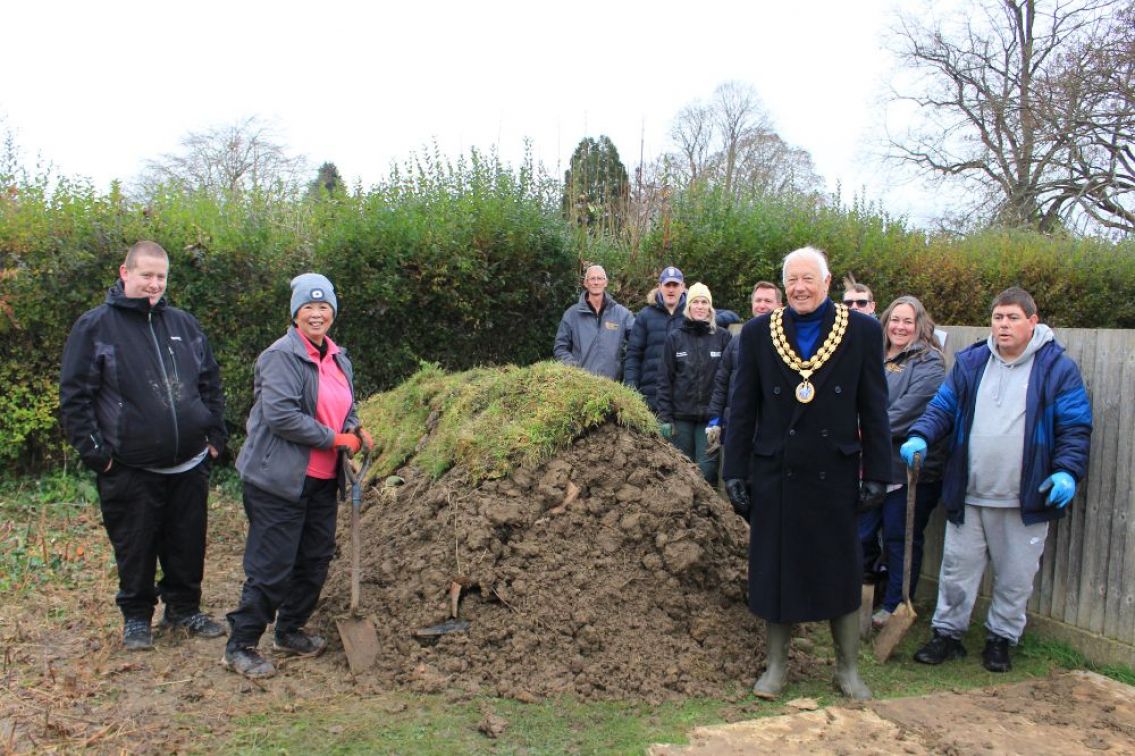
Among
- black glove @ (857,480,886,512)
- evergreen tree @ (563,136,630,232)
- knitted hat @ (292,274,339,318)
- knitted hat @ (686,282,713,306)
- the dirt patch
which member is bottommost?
the dirt patch

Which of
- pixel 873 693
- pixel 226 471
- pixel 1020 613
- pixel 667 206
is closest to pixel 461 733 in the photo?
pixel 873 693

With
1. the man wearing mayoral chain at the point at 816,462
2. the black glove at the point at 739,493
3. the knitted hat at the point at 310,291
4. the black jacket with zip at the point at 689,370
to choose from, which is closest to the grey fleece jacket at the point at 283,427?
the knitted hat at the point at 310,291

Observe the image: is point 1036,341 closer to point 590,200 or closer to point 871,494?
point 871,494

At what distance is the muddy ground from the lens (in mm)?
3736

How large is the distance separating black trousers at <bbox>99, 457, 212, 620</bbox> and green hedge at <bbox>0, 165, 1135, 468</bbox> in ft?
11.0

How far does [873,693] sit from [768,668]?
0.55 m

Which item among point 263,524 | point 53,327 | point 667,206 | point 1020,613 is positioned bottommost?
point 1020,613

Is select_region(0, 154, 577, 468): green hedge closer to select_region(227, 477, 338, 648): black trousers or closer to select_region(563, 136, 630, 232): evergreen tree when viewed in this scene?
select_region(563, 136, 630, 232): evergreen tree

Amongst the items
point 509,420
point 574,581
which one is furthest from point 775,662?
point 509,420

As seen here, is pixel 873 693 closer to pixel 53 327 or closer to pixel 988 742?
pixel 988 742

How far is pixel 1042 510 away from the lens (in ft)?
13.8

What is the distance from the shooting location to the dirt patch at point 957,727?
11.1 feet

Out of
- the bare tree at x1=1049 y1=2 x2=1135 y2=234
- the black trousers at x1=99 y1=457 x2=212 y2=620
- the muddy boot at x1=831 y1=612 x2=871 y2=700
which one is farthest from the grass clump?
the bare tree at x1=1049 y1=2 x2=1135 y2=234

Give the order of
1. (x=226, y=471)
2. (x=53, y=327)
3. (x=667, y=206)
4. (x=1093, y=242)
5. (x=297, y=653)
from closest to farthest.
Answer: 1. (x=297, y=653)
2. (x=53, y=327)
3. (x=226, y=471)
4. (x=667, y=206)
5. (x=1093, y=242)
